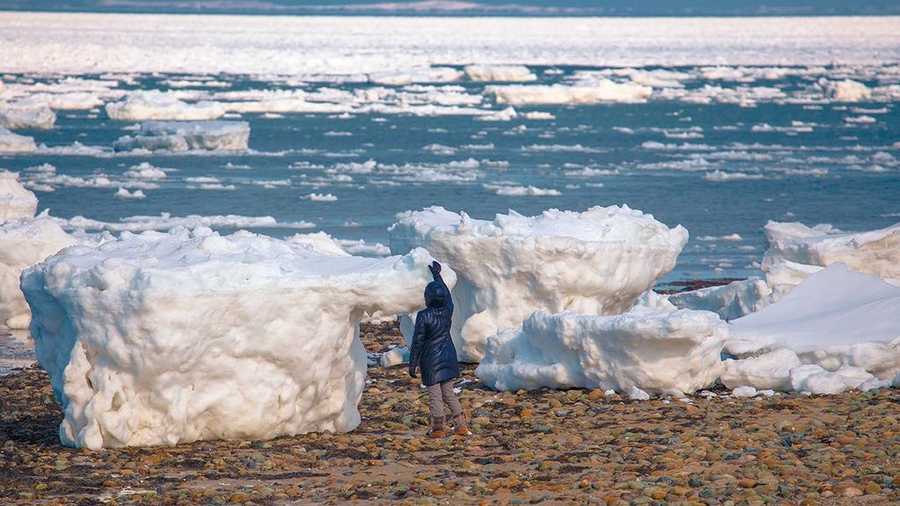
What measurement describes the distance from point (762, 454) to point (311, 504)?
279 centimetres

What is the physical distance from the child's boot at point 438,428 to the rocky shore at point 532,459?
14cm

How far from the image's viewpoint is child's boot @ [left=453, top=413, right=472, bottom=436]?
1088 centimetres

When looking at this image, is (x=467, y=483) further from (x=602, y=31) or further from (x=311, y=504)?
(x=602, y=31)

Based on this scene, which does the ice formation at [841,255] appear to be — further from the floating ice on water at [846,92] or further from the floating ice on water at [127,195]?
the floating ice on water at [846,92]

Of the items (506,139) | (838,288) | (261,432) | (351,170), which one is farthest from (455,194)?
(261,432)

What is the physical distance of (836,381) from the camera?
479 inches

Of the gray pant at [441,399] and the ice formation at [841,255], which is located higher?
the gray pant at [441,399]

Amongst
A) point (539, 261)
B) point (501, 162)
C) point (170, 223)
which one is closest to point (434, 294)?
point (539, 261)

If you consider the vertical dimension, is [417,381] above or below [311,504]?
below

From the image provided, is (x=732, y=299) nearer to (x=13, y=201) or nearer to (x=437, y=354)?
(x=437, y=354)

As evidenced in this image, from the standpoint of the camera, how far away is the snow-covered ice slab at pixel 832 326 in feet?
41.4

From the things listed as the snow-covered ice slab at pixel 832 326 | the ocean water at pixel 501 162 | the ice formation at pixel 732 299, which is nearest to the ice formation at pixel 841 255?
the ice formation at pixel 732 299

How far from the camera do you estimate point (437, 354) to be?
432 inches

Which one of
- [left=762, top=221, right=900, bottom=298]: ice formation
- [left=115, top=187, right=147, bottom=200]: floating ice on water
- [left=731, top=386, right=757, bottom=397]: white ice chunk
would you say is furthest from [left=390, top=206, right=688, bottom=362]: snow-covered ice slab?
[left=115, top=187, right=147, bottom=200]: floating ice on water
